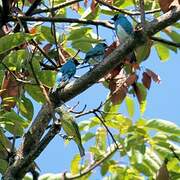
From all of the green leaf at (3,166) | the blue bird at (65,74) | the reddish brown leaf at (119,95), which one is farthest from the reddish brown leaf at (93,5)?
the green leaf at (3,166)

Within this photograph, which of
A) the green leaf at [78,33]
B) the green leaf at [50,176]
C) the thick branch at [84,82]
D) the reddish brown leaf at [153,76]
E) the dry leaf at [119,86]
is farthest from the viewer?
the green leaf at [78,33]

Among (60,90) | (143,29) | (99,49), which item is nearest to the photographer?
(143,29)

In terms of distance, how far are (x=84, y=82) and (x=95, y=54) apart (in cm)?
65

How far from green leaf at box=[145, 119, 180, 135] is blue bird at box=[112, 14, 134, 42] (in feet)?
1.29

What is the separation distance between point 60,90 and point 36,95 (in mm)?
411

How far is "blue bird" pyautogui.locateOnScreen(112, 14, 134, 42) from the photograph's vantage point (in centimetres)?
217

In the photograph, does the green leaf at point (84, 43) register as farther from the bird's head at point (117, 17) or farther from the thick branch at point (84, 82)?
the thick branch at point (84, 82)

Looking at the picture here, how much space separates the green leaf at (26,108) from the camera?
90.4 inches

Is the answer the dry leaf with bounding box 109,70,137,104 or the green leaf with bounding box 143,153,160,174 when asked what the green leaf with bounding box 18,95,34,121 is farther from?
the green leaf with bounding box 143,153,160,174

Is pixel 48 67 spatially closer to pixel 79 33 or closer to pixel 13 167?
pixel 79 33

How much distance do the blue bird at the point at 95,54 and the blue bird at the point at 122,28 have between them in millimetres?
106

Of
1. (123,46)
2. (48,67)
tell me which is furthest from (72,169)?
(123,46)

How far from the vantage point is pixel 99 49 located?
2.45m

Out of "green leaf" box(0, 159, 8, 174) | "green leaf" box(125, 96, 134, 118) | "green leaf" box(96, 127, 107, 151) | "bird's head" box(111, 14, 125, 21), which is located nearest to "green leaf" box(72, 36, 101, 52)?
"bird's head" box(111, 14, 125, 21)
